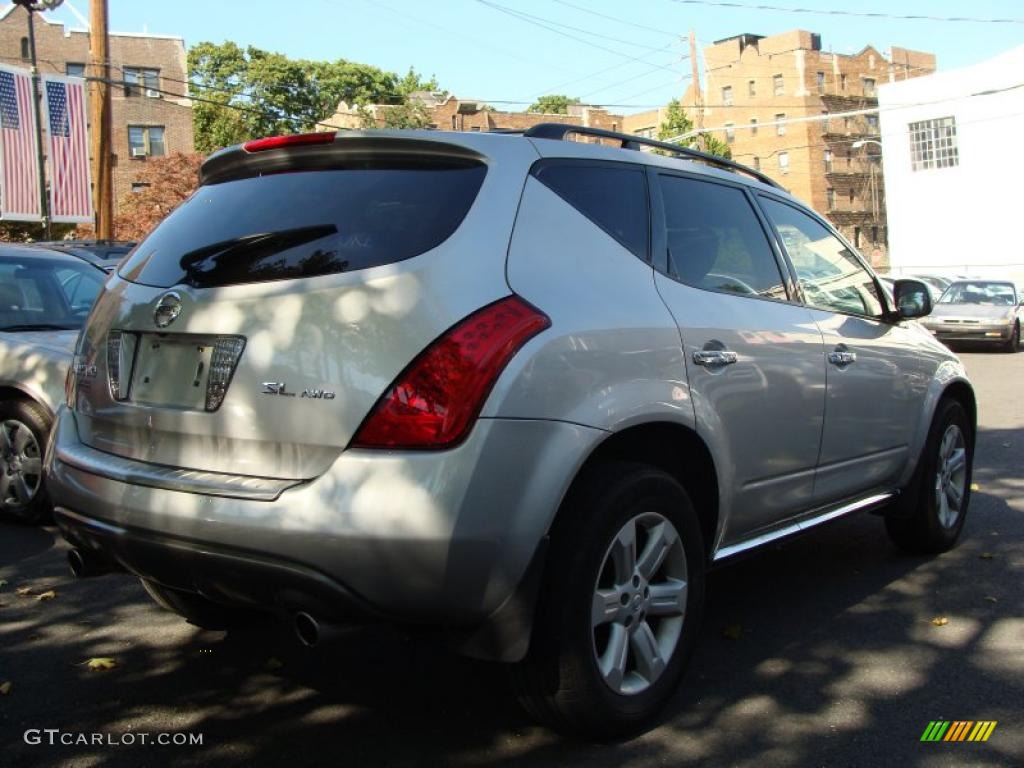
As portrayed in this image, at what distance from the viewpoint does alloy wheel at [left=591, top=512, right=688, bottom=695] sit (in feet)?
10.6

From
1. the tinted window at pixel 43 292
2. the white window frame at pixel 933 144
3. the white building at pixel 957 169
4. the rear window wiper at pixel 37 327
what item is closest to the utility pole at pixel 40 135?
the tinted window at pixel 43 292

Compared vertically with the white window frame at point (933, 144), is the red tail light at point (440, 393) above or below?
below

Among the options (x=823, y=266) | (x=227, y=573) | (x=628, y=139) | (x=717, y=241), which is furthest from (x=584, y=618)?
(x=823, y=266)

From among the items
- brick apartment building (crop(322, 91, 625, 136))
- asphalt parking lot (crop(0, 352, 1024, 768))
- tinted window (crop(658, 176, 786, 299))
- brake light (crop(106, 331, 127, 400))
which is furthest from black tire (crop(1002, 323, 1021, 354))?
brick apartment building (crop(322, 91, 625, 136))

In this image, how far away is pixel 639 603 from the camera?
333 centimetres

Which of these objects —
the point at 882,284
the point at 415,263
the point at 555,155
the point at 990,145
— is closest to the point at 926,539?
the point at 882,284

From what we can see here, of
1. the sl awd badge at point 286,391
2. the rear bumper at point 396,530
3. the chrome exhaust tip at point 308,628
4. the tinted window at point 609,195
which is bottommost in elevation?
the chrome exhaust tip at point 308,628

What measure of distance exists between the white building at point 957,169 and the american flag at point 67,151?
105 feet

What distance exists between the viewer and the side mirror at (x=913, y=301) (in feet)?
16.9

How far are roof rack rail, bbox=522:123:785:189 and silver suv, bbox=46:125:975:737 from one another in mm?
27

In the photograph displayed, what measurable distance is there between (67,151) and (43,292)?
17052 mm

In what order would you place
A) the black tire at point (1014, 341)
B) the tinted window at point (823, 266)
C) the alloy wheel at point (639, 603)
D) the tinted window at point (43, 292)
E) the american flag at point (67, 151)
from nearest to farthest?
the alloy wheel at point (639, 603), the tinted window at point (823, 266), the tinted window at point (43, 292), the black tire at point (1014, 341), the american flag at point (67, 151)

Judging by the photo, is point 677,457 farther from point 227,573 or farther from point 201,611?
point 201,611

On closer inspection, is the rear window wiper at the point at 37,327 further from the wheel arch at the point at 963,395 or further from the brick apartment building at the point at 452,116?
the brick apartment building at the point at 452,116
